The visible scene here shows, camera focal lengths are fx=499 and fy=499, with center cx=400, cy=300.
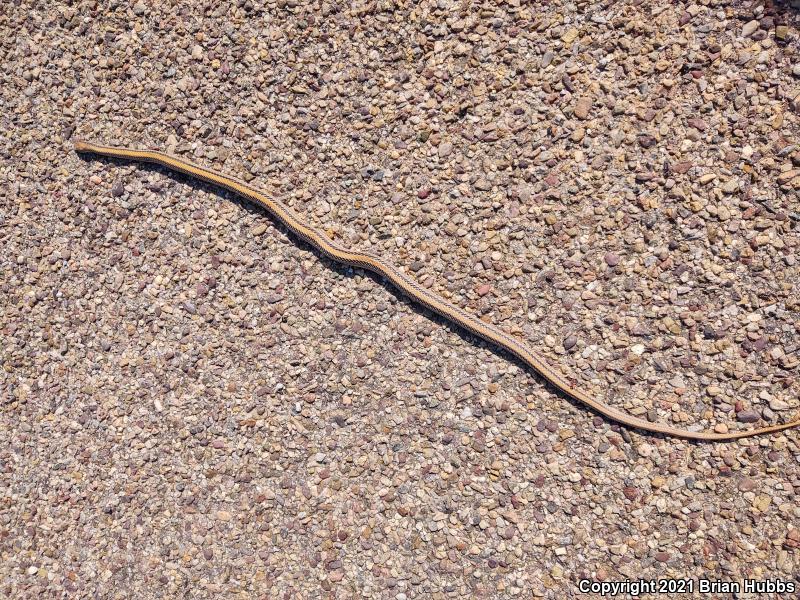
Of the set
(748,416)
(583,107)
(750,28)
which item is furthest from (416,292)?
(750,28)

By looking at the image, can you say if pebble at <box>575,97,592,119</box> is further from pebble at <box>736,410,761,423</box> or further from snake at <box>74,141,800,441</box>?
pebble at <box>736,410,761,423</box>

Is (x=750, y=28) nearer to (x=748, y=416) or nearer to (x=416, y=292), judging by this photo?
(x=748, y=416)

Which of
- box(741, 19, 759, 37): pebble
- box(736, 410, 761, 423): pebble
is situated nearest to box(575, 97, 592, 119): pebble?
box(741, 19, 759, 37): pebble

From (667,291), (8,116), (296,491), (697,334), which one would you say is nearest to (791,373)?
(697,334)

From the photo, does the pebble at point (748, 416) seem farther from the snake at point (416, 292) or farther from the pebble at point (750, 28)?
the pebble at point (750, 28)

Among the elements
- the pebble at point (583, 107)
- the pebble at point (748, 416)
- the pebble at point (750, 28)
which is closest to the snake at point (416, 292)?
the pebble at point (748, 416)
